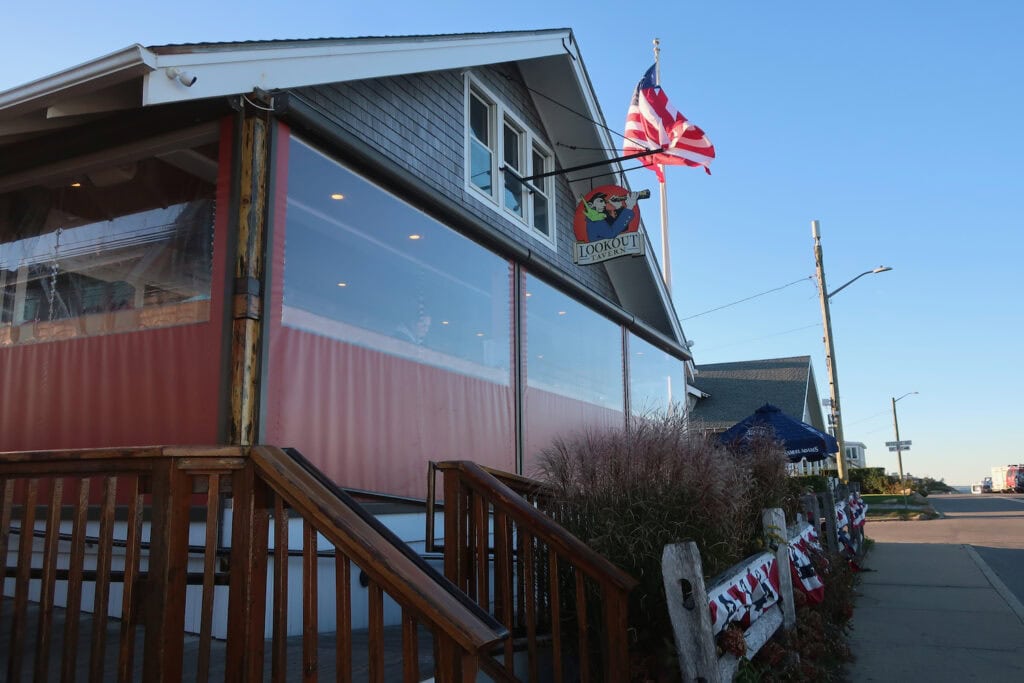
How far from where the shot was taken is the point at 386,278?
6.48 metres

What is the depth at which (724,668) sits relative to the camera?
3930 millimetres

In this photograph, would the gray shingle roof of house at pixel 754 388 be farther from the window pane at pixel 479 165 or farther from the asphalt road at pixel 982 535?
the window pane at pixel 479 165

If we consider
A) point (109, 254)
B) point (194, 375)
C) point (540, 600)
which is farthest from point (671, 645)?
point (109, 254)

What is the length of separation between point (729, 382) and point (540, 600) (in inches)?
1181

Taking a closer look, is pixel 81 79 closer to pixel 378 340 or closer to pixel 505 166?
pixel 378 340

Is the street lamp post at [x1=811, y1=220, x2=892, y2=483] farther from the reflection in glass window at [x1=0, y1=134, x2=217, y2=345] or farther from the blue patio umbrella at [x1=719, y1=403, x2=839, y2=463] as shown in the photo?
the reflection in glass window at [x1=0, y1=134, x2=217, y2=345]

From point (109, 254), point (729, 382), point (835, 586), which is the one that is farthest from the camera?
point (729, 382)

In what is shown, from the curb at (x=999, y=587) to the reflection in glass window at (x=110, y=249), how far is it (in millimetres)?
7967

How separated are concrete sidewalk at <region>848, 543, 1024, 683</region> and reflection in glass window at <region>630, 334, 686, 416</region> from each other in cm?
385

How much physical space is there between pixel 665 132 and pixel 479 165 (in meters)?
5.19

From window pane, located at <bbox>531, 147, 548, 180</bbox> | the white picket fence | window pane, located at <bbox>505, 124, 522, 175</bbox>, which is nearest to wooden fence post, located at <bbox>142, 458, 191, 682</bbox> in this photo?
the white picket fence

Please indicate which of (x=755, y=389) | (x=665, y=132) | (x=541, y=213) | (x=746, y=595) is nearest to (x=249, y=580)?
(x=746, y=595)

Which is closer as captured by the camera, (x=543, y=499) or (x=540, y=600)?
(x=540, y=600)

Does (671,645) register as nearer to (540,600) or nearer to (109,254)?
(540,600)
